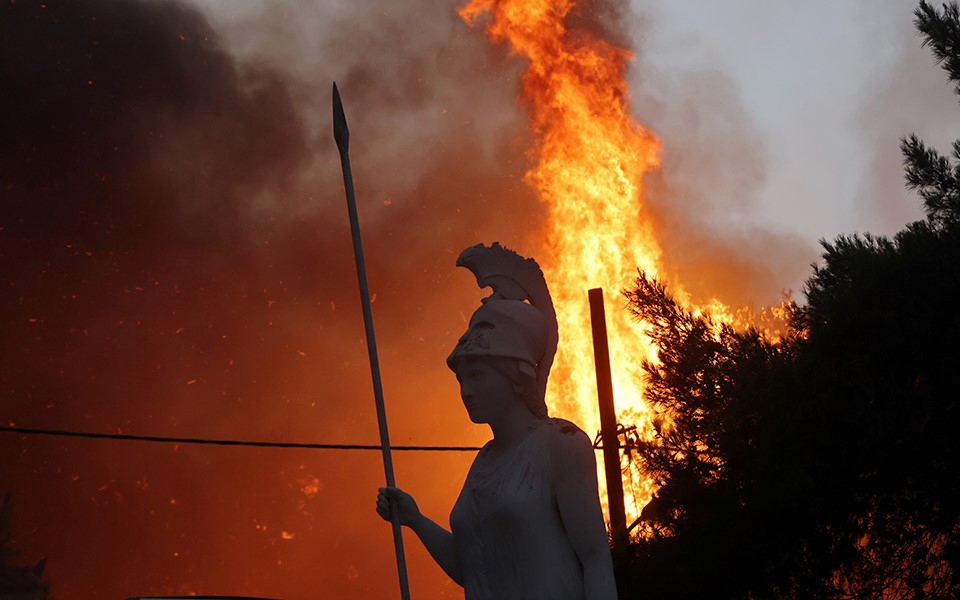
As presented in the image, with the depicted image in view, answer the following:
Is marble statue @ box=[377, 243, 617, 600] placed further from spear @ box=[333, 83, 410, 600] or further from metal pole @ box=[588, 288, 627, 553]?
metal pole @ box=[588, 288, 627, 553]

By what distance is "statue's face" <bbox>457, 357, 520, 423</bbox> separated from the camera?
4.59 meters

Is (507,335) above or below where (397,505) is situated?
above

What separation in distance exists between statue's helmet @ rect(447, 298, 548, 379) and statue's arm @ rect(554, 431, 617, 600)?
15.5 inches

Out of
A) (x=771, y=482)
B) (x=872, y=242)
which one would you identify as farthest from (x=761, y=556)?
(x=872, y=242)

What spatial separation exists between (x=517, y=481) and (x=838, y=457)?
25.6ft

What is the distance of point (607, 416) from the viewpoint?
1503 centimetres

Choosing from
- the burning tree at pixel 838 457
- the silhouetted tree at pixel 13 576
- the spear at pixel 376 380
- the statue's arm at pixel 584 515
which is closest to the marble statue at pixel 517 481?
the statue's arm at pixel 584 515

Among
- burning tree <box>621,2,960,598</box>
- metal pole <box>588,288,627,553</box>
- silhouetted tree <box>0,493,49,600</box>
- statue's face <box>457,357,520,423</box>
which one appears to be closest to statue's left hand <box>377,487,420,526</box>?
statue's face <box>457,357,520,423</box>

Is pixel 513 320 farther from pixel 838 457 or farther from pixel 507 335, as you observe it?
pixel 838 457

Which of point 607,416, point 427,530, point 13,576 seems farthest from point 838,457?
point 13,576

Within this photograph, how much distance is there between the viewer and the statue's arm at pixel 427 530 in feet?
15.1

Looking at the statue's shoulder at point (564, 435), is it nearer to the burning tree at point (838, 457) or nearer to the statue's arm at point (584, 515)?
the statue's arm at point (584, 515)

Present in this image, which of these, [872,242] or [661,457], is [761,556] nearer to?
[661,457]

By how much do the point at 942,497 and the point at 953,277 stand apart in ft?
7.18
